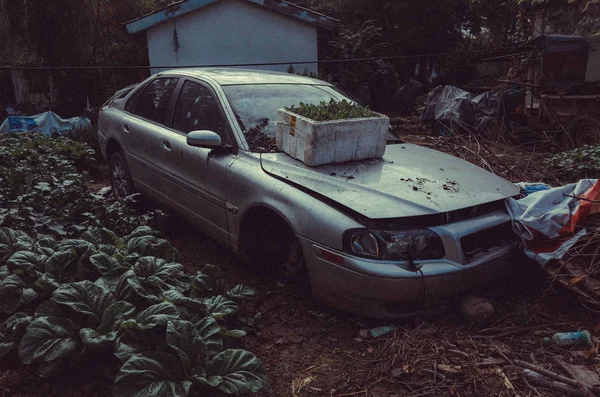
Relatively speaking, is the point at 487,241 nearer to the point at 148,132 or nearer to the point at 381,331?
the point at 381,331

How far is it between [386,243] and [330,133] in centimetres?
101

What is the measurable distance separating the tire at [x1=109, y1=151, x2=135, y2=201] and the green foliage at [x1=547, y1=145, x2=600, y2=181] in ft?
15.7

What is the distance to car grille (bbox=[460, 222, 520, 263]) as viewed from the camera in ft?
10.9

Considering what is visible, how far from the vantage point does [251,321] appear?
3377 millimetres

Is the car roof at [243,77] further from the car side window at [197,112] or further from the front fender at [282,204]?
the front fender at [282,204]

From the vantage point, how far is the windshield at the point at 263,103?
164 inches

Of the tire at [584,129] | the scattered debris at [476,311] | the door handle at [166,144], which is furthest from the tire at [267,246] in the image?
the tire at [584,129]

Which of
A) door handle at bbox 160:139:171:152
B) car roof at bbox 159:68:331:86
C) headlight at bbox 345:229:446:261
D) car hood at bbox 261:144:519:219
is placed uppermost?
car roof at bbox 159:68:331:86

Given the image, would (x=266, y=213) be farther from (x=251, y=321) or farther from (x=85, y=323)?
(x=85, y=323)

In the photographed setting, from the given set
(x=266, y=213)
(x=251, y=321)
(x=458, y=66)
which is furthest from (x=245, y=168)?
(x=458, y=66)

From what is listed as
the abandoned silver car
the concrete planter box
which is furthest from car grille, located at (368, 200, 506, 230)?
the concrete planter box

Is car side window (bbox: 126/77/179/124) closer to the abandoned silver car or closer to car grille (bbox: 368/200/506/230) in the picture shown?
the abandoned silver car

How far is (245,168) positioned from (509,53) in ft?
33.0

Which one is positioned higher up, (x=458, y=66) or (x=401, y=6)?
(x=401, y=6)
